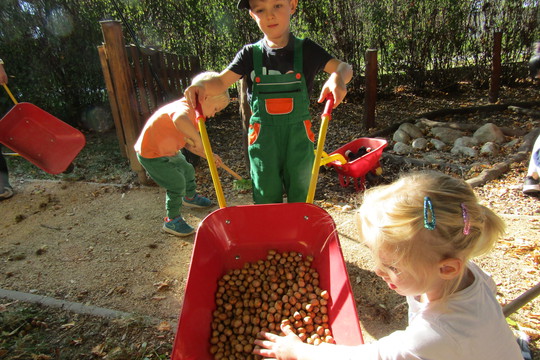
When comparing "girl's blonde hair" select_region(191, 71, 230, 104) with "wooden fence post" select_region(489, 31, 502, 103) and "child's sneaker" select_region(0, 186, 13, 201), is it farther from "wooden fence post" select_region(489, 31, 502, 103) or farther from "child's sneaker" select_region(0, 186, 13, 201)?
"wooden fence post" select_region(489, 31, 502, 103)

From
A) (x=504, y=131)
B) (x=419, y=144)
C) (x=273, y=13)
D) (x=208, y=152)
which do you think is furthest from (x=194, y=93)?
(x=504, y=131)

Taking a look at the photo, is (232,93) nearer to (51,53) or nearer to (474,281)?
(51,53)

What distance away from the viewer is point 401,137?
468 centimetres

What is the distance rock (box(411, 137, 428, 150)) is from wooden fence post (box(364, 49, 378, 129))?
0.84 meters

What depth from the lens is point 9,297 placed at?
2.37m

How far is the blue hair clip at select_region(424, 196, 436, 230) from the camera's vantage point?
1.02 m

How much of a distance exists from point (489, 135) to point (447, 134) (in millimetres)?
456

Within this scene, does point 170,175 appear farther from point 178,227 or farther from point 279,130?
point 279,130

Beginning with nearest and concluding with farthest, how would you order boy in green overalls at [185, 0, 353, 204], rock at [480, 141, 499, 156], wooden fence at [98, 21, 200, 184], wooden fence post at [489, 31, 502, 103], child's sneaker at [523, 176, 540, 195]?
boy in green overalls at [185, 0, 353, 204] < child's sneaker at [523, 176, 540, 195] < wooden fence at [98, 21, 200, 184] < rock at [480, 141, 499, 156] < wooden fence post at [489, 31, 502, 103]

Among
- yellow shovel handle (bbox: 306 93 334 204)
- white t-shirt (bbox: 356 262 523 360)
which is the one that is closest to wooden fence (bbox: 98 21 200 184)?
yellow shovel handle (bbox: 306 93 334 204)

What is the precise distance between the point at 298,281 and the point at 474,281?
94cm

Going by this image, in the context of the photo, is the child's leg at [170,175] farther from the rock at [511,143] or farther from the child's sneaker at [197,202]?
the rock at [511,143]

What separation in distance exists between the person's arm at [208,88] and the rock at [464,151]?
10.1ft

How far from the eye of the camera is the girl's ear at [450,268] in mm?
1053
